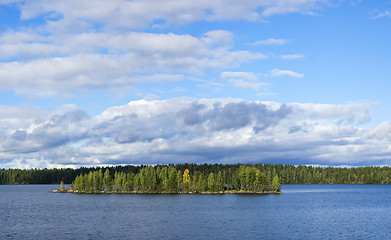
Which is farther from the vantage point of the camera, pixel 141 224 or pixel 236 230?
pixel 141 224

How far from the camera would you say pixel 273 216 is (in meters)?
127

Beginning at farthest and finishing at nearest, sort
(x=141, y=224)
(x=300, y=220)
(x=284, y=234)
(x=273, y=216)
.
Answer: (x=273, y=216) → (x=300, y=220) → (x=141, y=224) → (x=284, y=234)

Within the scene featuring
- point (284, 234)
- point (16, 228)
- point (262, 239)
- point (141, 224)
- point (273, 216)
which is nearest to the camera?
point (262, 239)

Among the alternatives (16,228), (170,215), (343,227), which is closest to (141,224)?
(170,215)

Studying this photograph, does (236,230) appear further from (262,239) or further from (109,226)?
(109,226)

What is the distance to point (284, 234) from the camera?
9125cm

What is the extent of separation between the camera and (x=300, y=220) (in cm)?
11806

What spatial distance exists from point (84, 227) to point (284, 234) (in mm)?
50464

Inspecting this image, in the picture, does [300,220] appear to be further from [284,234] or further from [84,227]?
[84,227]

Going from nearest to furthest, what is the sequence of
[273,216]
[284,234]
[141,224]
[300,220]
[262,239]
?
[262,239]
[284,234]
[141,224]
[300,220]
[273,216]

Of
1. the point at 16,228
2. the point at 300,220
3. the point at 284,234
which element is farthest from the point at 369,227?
the point at 16,228

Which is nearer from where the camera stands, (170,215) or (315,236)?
(315,236)

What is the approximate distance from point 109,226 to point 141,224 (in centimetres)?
889

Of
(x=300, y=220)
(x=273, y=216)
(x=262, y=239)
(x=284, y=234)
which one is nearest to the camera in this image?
(x=262, y=239)
